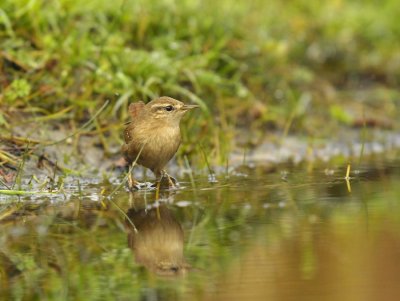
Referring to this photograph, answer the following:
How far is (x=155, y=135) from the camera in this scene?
654 cm

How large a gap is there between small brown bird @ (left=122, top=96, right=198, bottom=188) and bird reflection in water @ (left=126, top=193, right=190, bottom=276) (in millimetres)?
623

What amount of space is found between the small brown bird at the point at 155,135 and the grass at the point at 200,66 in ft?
2.62

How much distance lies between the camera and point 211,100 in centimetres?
857

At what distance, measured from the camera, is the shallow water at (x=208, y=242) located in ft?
12.4

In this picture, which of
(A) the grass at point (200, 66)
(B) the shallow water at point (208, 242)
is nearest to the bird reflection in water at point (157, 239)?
(B) the shallow water at point (208, 242)

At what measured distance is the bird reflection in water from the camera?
419 cm

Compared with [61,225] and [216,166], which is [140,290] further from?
[216,166]

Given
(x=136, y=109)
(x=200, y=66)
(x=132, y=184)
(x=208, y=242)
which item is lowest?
(x=208, y=242)

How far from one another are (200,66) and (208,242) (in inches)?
157

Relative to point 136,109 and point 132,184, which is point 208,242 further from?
point 136,109

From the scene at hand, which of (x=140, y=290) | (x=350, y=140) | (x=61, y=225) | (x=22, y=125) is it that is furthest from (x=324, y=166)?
(x=140, y=290)

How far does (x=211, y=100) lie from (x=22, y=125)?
2.01 m

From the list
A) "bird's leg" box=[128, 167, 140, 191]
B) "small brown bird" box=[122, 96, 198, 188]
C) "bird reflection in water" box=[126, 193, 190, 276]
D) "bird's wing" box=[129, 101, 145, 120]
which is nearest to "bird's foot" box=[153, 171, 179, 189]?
"small brown bird" box=[122, 96, 198, 188]

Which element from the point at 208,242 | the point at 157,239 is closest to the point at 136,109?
the point at 157,239
